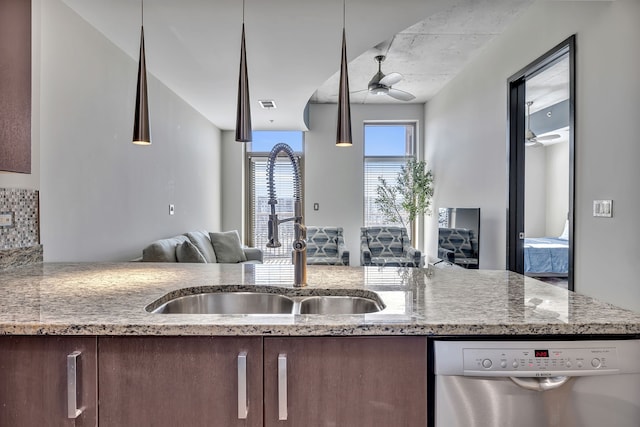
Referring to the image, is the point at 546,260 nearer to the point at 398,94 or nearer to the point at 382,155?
the point at 382,155

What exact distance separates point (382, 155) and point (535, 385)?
5.76m

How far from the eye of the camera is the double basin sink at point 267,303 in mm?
1340

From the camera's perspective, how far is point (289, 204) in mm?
6352

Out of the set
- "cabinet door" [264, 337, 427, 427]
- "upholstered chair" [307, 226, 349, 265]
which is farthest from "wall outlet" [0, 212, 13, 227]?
"upholstered chair" [307, 226, 349, 265]

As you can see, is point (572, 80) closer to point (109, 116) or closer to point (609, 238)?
point (609, 238)

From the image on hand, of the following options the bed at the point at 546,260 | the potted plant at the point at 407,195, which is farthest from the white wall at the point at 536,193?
the potted plant at the point at 407,195

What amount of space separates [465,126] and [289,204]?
3041 mm

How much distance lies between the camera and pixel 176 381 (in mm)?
967

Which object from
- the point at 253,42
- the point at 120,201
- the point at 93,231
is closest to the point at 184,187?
the point at 120,201

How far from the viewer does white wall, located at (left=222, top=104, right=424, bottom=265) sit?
20.8 feet

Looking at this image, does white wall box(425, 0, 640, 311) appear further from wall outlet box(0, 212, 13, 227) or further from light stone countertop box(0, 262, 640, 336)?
wall outlet box(0, 212, 13, 227)

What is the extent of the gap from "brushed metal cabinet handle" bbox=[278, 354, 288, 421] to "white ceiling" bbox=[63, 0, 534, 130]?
2169 millimetres

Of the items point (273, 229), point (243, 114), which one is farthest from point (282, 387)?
point (243, 114)

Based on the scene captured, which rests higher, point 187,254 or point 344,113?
point 344,113
